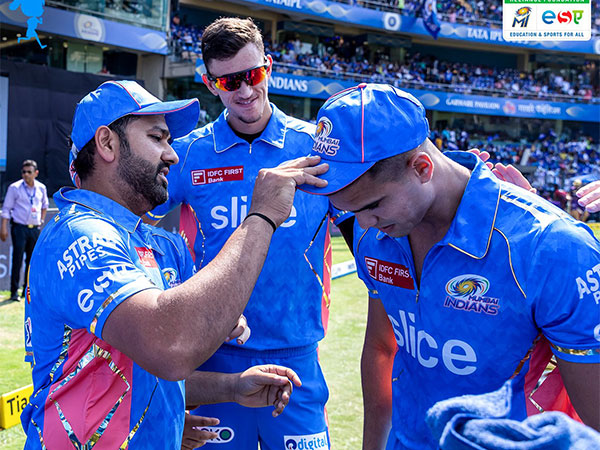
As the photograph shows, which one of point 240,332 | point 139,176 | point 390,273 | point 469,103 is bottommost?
point 240,332

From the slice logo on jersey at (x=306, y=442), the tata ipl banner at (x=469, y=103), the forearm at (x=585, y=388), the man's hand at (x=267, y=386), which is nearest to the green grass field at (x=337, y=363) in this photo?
the slice logo on jersey at (x=306, y=442)

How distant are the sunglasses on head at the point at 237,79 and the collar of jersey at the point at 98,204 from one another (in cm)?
110

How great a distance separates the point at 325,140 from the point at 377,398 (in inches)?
46.3

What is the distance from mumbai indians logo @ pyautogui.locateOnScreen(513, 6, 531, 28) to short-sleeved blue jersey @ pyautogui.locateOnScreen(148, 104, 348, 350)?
24.9ft

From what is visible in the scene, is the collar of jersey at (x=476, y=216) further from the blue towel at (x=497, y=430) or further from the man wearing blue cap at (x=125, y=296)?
the blue towel at (x=497, y=430)

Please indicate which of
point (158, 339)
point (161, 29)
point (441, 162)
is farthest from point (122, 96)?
point (161, 29)

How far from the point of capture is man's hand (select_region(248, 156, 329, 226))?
6.50 feet

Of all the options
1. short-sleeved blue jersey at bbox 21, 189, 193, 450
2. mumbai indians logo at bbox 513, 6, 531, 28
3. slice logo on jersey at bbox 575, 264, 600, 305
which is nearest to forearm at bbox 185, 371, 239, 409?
short-sleeved blue jersey at bbox 21, 189, 193, 450

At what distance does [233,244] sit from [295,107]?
31754 mm

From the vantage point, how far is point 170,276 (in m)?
2.47

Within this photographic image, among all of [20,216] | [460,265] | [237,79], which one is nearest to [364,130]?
[460,265]

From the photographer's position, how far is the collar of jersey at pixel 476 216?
73.7 inches

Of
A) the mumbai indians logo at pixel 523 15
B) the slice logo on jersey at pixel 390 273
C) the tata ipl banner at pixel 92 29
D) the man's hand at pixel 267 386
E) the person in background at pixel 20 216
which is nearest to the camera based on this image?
the slice logo on jersey at pixel 390 273
